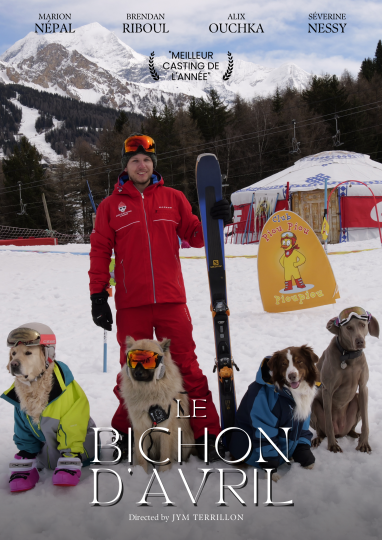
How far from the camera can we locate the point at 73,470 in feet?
6.57

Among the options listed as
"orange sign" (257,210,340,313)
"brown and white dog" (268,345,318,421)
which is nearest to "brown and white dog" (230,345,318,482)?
"brown and white dog" (268,345,318,421)

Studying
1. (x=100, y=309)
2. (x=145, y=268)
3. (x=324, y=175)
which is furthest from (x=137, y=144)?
(x=324, y=175)

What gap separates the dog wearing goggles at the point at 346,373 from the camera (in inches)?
85.0

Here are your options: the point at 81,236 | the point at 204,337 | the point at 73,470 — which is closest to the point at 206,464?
the point at 73,470

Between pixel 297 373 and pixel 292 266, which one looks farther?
pixel 292 266

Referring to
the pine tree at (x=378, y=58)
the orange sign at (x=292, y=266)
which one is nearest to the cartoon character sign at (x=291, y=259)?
the orange sign at (x=292, y=266)

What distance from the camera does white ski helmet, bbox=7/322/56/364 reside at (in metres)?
1.95

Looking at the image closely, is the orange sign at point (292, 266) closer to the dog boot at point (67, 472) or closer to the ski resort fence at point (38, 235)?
the dog boot at point (67, 472)

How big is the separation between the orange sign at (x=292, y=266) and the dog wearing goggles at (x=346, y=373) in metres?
3.11

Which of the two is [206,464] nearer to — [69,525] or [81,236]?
[69,525]

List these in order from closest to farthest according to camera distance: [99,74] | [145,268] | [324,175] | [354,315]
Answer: [354,315], [145,268], [324,175], [99,74]

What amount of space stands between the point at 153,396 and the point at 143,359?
0.83ft

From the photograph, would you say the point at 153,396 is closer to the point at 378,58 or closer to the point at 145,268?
the point at 145,268

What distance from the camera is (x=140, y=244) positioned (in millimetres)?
2283
